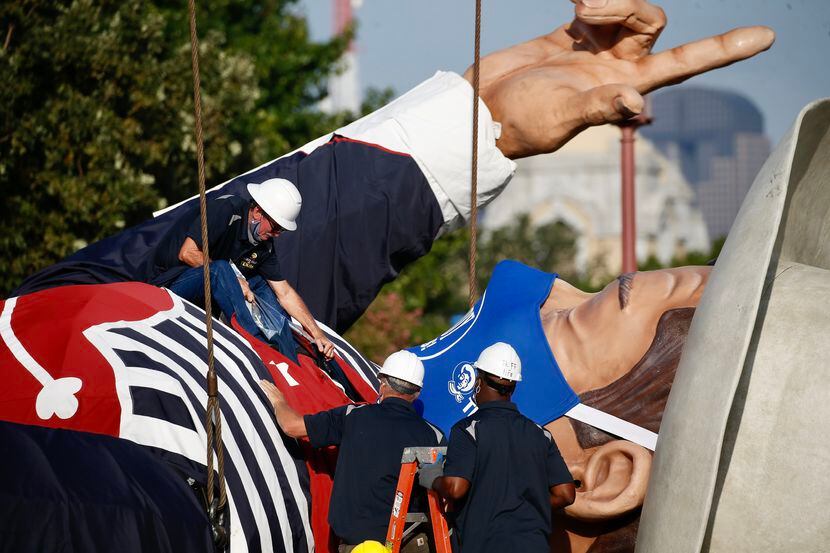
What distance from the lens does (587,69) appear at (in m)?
6.41

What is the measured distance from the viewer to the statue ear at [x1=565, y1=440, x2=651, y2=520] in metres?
4.53

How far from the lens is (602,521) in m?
4.66

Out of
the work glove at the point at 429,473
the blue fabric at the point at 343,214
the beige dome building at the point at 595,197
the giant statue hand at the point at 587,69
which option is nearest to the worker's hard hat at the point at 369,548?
the work glove at the point at 429,473

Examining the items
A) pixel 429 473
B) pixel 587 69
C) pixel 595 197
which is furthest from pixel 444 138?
pixel 595 197

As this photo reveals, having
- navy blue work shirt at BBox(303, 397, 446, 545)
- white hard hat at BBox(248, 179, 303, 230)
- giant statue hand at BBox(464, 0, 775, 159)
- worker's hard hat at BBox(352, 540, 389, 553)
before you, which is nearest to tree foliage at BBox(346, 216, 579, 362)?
giant statue hand at BBox(464, 0, 775, 159)

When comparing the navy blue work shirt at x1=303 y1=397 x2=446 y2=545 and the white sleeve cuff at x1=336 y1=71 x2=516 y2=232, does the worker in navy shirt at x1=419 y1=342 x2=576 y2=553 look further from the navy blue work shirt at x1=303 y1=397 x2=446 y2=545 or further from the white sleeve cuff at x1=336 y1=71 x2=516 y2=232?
the white sleeve cuff at x1=336 y1=71 x2=516 y2=232

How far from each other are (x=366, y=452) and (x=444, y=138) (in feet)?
6.71

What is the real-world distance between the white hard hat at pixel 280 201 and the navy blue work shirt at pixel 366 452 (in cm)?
111

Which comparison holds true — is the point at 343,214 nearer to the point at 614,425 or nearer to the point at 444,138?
the point at 444,138

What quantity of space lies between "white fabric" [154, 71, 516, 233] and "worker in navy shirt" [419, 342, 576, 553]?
1941mm

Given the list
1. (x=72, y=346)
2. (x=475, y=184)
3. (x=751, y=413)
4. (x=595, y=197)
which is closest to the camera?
(x=751, y=413)

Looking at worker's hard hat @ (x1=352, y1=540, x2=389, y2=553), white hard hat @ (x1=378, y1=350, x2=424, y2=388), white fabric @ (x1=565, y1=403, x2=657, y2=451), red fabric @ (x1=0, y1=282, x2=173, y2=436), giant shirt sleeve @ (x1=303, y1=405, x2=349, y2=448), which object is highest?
red fabric @ (x1=0, y1=282, x2=173, y2=436)

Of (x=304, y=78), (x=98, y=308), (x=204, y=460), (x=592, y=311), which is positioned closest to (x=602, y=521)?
(x=592, y=311)

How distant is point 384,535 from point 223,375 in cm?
97
